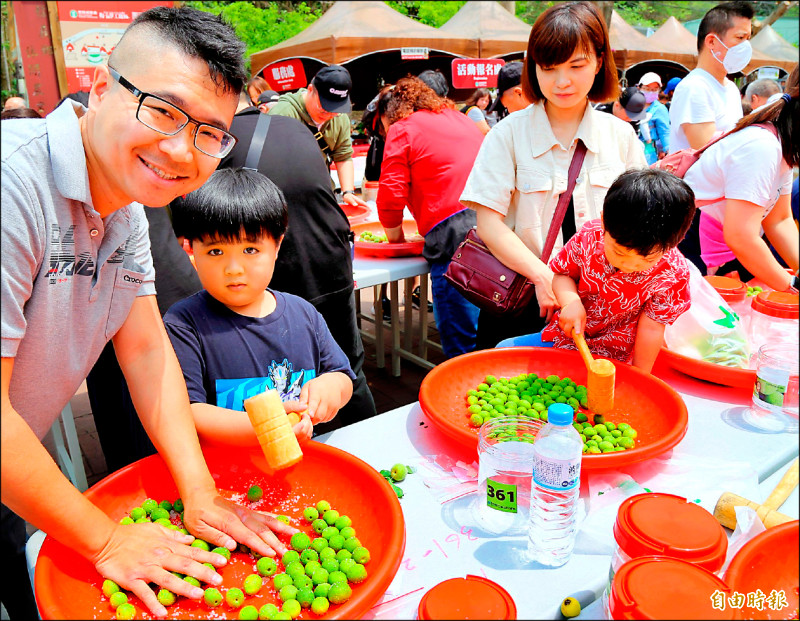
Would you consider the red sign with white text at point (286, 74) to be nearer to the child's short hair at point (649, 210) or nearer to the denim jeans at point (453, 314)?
the denim jeans at point (453, 314)

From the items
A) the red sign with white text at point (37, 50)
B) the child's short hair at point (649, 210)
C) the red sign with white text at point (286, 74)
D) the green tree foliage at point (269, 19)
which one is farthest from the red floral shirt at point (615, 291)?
the green tree foliage at point (269, 19)

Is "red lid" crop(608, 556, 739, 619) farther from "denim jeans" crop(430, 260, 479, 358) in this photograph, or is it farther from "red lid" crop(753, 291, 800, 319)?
"denim jeans" crop(430, 260, 479, 358)

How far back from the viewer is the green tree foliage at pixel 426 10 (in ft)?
49.2

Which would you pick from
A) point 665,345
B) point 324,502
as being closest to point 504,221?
point 665,345

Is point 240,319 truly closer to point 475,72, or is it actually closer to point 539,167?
point 539,167

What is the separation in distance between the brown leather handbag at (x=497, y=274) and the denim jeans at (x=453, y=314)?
81cm

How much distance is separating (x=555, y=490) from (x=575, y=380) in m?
0.88

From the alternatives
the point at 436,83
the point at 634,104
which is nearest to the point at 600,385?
the point at 436,83

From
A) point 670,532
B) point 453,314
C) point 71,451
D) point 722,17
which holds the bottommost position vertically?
point 71,451

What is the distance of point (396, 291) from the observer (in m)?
4.40

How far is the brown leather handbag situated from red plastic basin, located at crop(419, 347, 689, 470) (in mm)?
464

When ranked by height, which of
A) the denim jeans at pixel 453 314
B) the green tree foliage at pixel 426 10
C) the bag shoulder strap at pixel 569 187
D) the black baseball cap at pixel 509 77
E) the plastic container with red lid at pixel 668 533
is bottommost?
the denim jeans at pixel 453 314

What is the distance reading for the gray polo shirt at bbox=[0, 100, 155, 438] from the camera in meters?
1.00

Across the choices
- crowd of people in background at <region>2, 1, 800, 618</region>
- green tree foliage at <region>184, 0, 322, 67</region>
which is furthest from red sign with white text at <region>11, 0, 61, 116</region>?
green tree foliage at <region>184, 0, 322, 67</region>
